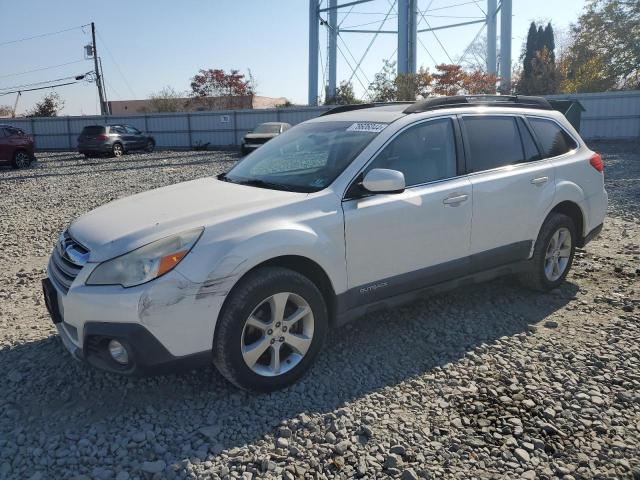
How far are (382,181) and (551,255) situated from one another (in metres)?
2.35

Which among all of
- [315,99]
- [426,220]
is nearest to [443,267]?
[426,220]

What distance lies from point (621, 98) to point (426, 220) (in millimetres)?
22437

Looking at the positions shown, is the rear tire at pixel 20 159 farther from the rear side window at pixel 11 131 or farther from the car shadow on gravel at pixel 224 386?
the car shadow on gravel at pixel 224 386

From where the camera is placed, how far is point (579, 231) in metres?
5.20

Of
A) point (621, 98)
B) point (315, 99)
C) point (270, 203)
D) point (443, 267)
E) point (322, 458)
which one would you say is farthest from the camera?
point (315, 99)

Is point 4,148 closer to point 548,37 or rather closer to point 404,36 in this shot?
point 404,36

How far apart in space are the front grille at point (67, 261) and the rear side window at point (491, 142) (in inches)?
113

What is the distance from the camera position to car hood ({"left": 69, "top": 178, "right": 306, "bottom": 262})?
10.3 ft

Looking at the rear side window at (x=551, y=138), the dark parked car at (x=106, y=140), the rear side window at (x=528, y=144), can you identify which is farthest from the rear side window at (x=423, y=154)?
the dark parked car at (x=106, y=140)

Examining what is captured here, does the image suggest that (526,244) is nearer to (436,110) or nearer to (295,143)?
(436,110)

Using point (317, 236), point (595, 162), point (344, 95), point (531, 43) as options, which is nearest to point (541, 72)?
point (531, 43)

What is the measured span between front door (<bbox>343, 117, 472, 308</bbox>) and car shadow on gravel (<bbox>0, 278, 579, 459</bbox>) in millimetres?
469

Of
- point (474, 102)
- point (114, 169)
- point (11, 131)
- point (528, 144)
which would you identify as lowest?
point (114, 169)

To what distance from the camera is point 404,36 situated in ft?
98.5
